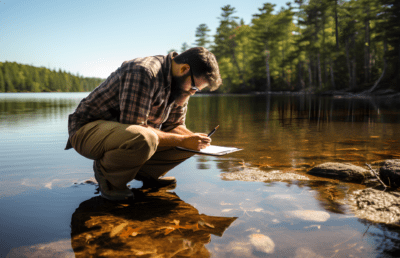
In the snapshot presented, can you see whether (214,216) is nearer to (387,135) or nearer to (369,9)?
(387,135)

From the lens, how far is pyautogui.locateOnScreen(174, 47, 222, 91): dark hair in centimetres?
237

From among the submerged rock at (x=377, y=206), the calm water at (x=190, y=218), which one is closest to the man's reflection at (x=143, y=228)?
the calm water at (x=190, y=218)

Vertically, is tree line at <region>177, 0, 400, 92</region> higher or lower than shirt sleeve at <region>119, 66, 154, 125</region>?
higher

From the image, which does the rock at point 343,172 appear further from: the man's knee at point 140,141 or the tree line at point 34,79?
the tree line at point 34,79

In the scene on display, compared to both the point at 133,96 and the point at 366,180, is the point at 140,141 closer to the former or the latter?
the point at 133,96

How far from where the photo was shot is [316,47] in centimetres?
3594

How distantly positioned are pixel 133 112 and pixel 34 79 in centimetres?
13334

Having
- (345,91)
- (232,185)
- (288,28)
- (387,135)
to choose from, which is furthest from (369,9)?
(232,185)

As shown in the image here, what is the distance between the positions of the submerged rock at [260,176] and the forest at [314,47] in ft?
89.7

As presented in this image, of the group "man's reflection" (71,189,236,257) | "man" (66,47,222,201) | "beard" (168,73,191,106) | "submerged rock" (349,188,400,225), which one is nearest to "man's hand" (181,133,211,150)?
"man" (66,47,222,201)

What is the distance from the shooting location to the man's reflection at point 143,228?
1.73 meters

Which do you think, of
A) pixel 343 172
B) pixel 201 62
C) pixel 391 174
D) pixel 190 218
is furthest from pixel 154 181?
pixel 391 174

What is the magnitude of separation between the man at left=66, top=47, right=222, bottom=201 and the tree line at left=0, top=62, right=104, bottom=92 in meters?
122

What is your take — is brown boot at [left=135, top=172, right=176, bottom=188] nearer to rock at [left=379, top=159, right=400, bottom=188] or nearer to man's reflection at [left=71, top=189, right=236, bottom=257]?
man's reflection at [left=71, top=189, right=236, bottom=257]
